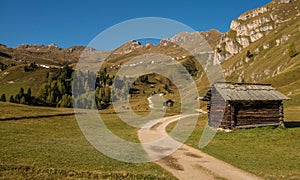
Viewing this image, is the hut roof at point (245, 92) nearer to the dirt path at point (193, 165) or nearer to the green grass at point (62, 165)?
the dirt path at point (193, 165)

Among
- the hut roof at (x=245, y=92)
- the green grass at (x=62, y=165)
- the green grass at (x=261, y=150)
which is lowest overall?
the green grass at (x=62, y=165)

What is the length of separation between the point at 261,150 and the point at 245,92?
15900mm

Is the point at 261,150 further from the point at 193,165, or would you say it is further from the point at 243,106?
the point at 243,106

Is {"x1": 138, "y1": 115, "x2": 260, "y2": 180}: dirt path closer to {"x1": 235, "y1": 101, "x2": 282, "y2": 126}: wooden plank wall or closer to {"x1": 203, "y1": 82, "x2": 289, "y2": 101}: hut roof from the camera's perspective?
{"x1": 203, "y1": 82, "x2": 289, "y2": 101}: hut roof

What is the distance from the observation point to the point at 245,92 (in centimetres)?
4259

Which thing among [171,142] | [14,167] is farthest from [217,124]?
[14,167]

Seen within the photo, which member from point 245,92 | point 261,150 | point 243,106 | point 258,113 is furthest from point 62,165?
point 258,113

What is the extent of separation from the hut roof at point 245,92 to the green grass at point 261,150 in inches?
193

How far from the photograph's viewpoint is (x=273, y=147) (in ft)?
97.2

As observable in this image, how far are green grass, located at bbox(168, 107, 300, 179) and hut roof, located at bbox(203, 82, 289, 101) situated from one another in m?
4.90

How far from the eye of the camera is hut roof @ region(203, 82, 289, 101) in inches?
1599

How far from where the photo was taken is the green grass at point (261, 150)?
68.9ft

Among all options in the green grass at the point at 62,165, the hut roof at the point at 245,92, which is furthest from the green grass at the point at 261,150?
the green grass at the point at 62,165

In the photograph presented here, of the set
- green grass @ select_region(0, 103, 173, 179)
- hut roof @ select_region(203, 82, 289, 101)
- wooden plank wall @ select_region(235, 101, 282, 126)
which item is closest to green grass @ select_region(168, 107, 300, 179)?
wooden plank wall @ select_region(235, 101, 282, 126)
